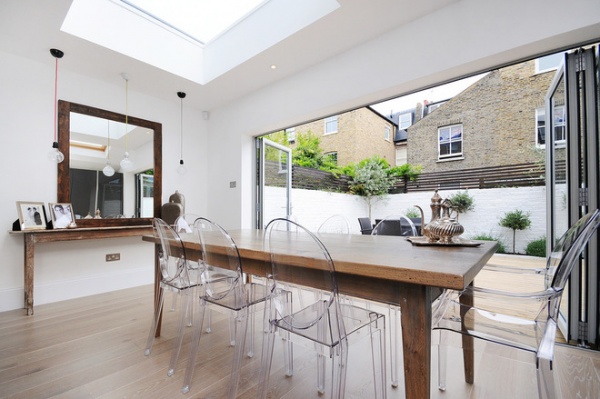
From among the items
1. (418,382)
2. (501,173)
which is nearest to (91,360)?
(418,382)

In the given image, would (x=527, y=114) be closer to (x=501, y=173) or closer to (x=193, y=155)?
(x=501, y=173)

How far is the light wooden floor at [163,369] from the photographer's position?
1.44 meters

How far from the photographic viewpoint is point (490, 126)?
7.01 m

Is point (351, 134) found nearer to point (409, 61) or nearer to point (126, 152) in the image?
point (409, 61)

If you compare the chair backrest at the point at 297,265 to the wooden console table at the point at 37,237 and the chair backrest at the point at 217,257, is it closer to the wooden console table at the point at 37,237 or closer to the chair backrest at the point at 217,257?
the chair backrest at the point at 217,257

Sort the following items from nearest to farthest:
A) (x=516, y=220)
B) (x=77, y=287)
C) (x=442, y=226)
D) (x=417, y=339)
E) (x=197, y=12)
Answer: (x=417, y=339) → (x=442, y=226) → (x=197, y=12) → (x=77, y=287) → (x=516, y=220)

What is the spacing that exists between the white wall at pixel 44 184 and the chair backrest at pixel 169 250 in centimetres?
192

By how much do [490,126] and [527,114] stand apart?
75 cm

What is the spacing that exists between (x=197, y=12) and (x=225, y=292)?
2.97 metres

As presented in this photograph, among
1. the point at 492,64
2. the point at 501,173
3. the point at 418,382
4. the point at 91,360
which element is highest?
the point at 492,64

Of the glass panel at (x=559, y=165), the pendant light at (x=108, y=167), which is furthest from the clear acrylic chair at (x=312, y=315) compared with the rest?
the pendant light at (x=108, y=167)

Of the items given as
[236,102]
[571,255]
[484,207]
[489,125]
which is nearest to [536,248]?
[484,207]

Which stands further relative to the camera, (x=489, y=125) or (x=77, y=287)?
(x=489, y=125)

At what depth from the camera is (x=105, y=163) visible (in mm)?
3439
